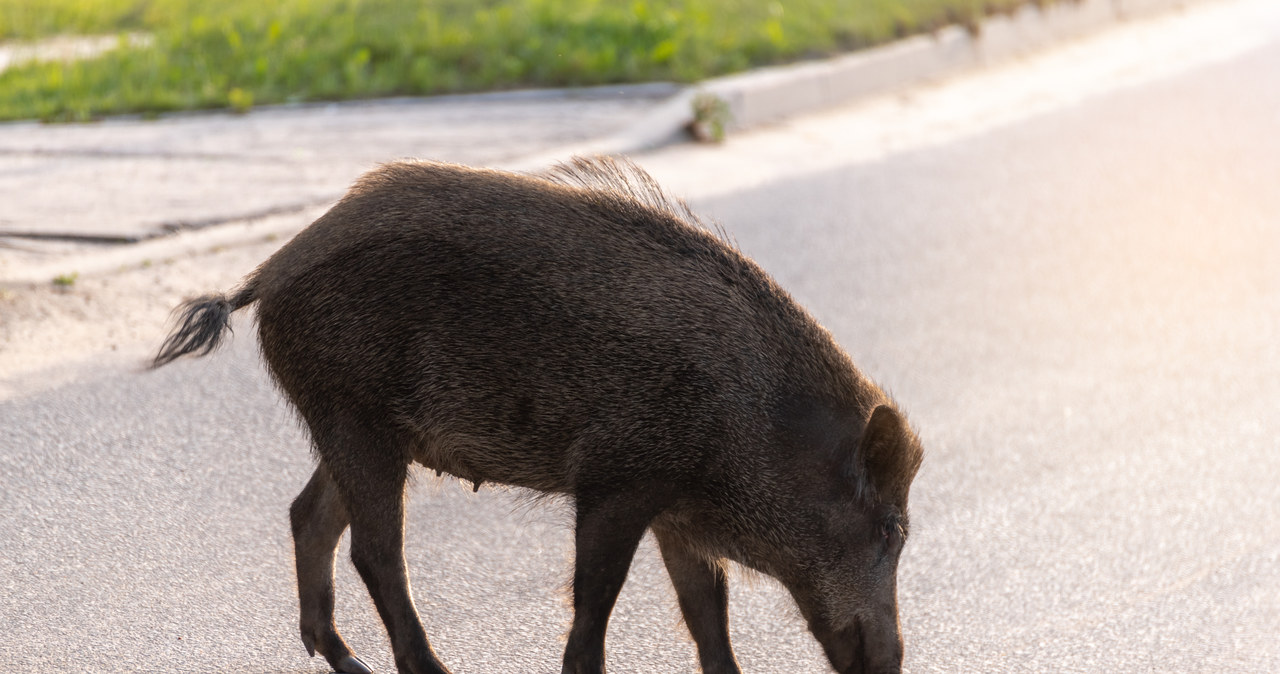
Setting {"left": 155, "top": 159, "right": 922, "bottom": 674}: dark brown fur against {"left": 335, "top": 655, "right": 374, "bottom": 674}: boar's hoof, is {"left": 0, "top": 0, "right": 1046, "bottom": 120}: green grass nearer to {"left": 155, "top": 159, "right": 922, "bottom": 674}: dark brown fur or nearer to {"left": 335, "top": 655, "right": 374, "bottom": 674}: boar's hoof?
{"left": 335, "top": 655, "right": 374, "bottom": 674}: boar's hoof

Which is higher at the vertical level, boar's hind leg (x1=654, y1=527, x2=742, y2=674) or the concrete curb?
boar's hind leg (x1=654, y1=527, x2=742, y2=674)

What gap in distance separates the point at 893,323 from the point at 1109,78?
563 cm

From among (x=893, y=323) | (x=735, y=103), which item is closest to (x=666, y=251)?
(x=893, y=323)

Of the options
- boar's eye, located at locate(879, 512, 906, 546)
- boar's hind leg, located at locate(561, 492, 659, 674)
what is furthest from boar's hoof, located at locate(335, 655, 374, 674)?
boar's eye, located at locate(879, 512, 906, 546)

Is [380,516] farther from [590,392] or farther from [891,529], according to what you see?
[891,529]

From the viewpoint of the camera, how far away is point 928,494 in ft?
14.6

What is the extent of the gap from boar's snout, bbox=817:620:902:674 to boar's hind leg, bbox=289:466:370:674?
3.60 feet

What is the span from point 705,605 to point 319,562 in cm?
86

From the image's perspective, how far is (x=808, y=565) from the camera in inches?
111

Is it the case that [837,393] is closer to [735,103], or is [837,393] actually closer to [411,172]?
[411,172]

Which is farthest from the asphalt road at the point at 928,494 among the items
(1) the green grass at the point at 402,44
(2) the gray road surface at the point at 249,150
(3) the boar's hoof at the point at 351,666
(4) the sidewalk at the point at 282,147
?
(1) the green grass at the point at 402,44

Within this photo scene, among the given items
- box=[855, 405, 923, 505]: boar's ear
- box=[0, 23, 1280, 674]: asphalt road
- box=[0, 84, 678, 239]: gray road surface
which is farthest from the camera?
box=[0, 84, 678, 239]: gray road surface

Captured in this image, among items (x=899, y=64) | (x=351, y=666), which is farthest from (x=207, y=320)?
(x=899, y=64)

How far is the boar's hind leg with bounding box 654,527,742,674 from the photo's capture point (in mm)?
3090
